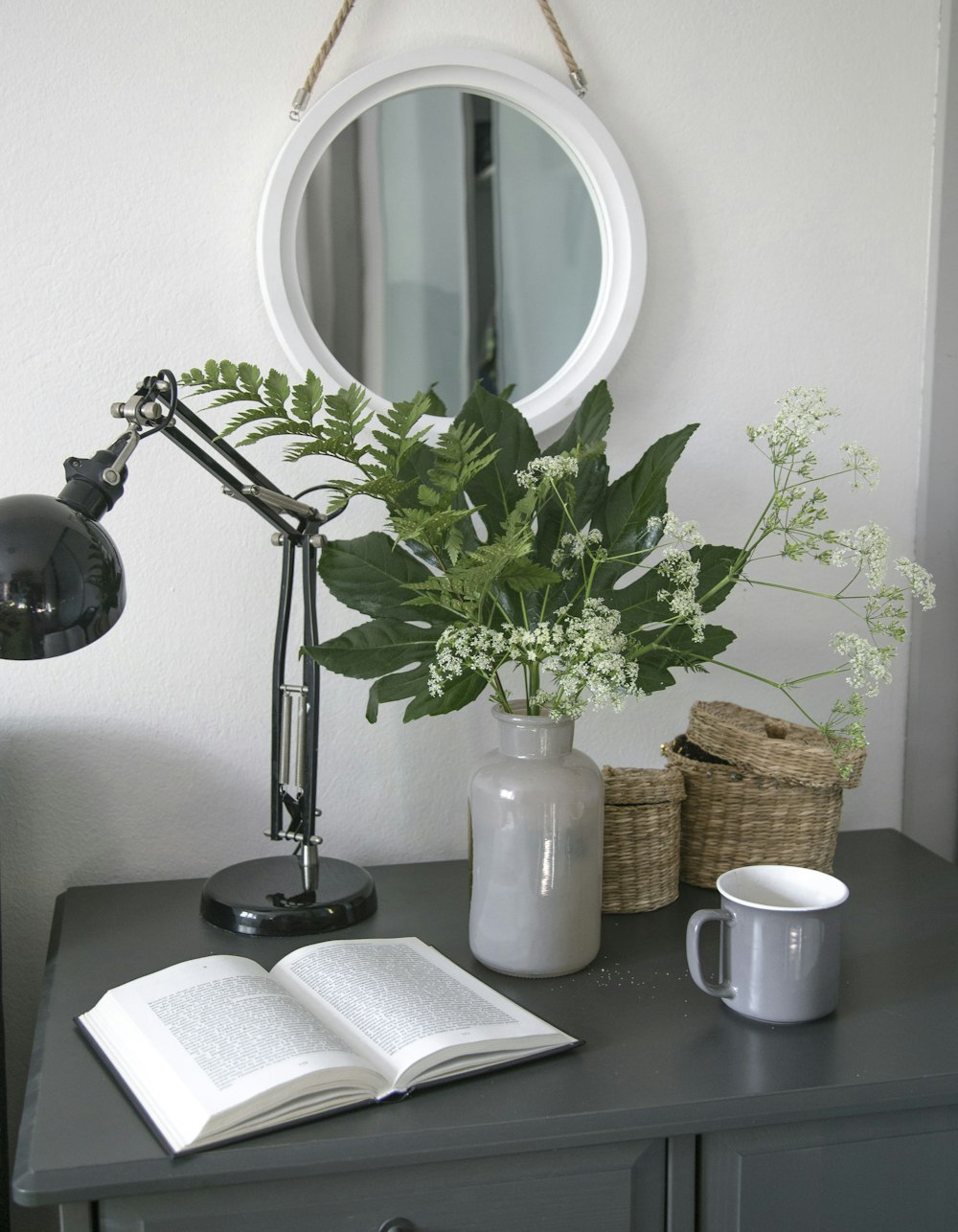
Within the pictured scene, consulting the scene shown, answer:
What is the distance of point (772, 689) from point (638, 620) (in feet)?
1.50

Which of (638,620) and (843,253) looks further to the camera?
(843,253)

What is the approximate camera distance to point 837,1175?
0.82 m

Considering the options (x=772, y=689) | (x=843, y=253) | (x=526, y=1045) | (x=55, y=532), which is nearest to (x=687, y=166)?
(x=843, y=253)

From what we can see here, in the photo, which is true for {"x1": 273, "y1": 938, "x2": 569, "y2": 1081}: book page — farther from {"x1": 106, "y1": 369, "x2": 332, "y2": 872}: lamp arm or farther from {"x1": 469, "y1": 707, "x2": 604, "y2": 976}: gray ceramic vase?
{"x1": 106, "y1": 369, "x2": 332, "y2": 872}: lamp arm

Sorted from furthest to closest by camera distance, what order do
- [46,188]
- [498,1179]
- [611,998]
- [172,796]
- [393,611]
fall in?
[172,796] < [46,188] < [393,611] < [611,998] < [498,1179]

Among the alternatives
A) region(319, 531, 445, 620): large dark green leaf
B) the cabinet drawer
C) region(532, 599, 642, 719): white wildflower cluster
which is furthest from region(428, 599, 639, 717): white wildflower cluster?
the cabinet drawer

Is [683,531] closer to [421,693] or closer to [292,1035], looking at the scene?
[421,693]

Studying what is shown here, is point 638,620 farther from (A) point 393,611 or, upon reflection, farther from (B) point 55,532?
(B) point 55,532

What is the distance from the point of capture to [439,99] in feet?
4.03

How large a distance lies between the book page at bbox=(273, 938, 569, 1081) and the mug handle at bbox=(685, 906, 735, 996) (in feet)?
0.45

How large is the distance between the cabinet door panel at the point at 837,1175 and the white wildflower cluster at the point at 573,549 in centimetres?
48

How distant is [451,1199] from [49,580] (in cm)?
53

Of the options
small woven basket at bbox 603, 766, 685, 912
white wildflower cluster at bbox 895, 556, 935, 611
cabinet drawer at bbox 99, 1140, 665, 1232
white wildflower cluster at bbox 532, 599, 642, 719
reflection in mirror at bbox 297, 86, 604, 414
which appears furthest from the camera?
reflection in mirror at bbox 297, 86, 604, 414

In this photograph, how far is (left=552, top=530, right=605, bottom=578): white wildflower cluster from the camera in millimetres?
971
